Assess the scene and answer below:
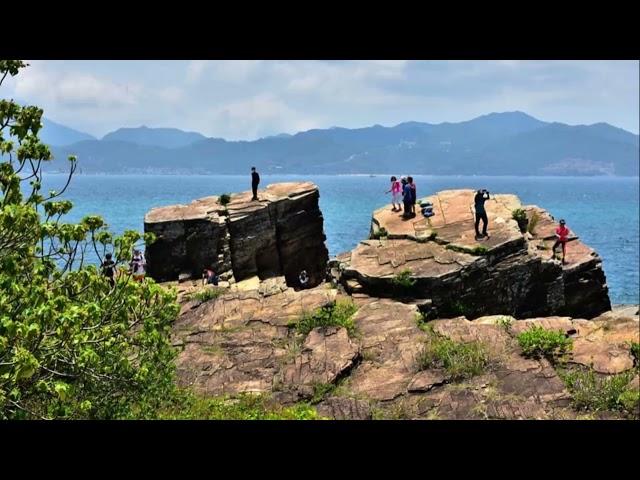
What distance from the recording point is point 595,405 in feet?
42.6

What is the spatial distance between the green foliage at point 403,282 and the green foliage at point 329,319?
2.30 m

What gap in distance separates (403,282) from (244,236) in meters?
13.3

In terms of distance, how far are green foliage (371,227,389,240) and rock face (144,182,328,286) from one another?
803 cm

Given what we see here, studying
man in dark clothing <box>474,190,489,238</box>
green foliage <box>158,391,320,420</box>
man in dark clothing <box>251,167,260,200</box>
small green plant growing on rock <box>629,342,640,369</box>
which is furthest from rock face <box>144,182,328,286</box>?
small green plant growing on rock <box>629,342,640,369</box>

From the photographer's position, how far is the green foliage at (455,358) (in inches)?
585

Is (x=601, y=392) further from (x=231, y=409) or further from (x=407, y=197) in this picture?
(x=407, y=197)

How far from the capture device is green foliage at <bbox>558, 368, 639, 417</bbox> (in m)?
12.8

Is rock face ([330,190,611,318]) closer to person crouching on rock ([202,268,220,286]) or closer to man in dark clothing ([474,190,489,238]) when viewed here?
man in dark clothing ([474,190,489,238])

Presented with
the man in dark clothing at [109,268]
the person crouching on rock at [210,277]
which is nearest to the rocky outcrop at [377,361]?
the man in dark clothing at [109,268]

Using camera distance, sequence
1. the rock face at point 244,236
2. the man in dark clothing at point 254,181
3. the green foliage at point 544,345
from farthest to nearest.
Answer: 1. the man in dark clothing at point 254,181
2. the rock face at point 244,236
3. the green foliage at point 544,345

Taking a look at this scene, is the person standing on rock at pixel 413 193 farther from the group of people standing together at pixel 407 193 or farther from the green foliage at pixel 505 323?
the green foliage at pixel 505 323

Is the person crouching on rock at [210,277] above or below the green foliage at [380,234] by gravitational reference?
below

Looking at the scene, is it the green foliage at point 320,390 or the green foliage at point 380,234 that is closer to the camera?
the green foliage at point 320,390

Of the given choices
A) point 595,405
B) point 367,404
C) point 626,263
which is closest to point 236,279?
point 367,404
